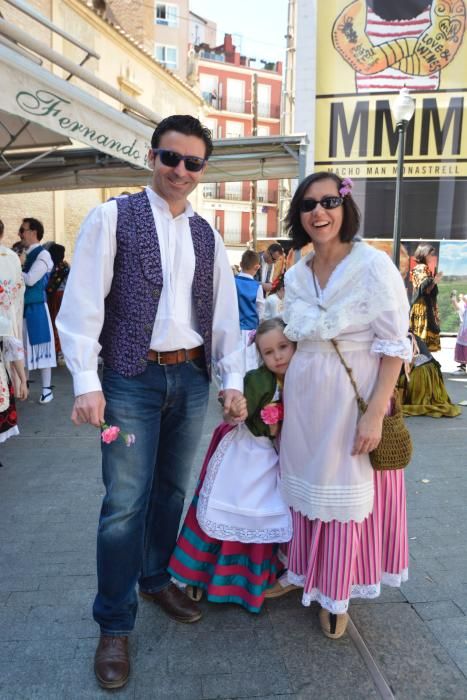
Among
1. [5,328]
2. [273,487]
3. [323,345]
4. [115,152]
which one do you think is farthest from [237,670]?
[115,152]

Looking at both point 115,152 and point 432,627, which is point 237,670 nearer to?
point 432,627

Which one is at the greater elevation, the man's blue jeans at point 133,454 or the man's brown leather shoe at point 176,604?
the man's blue jeans at point 133,454

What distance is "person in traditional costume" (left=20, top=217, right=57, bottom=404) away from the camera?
20.6ft

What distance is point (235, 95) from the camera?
42531 mm

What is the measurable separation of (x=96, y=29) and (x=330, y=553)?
17.8 metres

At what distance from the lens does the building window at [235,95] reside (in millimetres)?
42344

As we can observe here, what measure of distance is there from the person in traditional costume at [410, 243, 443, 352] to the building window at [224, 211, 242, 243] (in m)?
34.2

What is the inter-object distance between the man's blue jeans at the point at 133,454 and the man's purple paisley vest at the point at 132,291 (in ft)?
0.26

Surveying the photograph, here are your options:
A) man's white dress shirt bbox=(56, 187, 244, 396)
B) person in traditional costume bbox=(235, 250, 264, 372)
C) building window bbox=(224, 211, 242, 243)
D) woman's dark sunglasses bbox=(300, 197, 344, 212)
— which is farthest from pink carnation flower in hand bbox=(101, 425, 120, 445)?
building window bbox=(224, 211, 242, 243)

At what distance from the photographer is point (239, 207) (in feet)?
135

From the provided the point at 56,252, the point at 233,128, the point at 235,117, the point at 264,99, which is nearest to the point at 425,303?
the point at 56,252

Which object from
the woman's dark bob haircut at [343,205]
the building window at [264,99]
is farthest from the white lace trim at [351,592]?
the building window at [264,99]

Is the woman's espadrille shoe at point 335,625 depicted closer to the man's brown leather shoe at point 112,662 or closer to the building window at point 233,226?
the man's brown leather shoe at point 112,662

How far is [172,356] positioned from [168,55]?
32821mm
